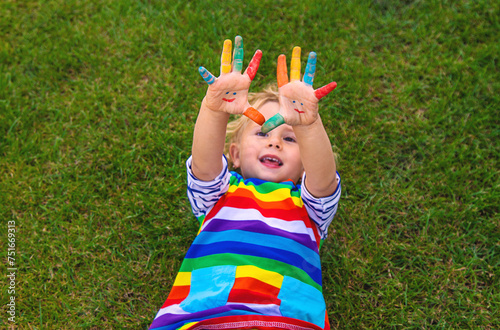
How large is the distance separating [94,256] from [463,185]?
8.30 feet

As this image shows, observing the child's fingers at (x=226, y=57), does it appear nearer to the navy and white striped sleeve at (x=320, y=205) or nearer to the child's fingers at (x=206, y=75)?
the child's fingers at (x=206, y=75)

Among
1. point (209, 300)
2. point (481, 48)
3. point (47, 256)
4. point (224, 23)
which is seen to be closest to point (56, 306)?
point (47, 256)

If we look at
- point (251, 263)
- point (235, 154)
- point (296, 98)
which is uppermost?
point (296, 98)

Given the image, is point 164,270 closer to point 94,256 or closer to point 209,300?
point 94,256

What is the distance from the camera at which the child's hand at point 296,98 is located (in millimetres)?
1784

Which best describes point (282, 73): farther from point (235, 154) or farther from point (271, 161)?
point (235, 154)

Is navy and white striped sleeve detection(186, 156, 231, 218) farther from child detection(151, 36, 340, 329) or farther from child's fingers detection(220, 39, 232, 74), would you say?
child's fingers detection(220, 39, 232, 74)

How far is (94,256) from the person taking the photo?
2.66 m

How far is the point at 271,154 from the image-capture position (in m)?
2.29

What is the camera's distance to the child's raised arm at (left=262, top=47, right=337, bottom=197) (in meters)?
1.79

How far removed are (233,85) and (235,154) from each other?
0.81 m

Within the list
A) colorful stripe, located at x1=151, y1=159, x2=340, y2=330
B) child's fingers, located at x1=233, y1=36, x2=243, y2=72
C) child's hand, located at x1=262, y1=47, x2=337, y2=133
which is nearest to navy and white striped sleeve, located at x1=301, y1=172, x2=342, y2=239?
colorful stripe, located at x1=151, y1=159, x2=340, y2=330

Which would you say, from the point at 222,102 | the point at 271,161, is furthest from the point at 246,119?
the point at 222,102

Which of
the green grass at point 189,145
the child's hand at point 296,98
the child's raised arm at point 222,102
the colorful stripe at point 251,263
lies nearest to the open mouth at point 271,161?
the colorful stripe at point 251,263
